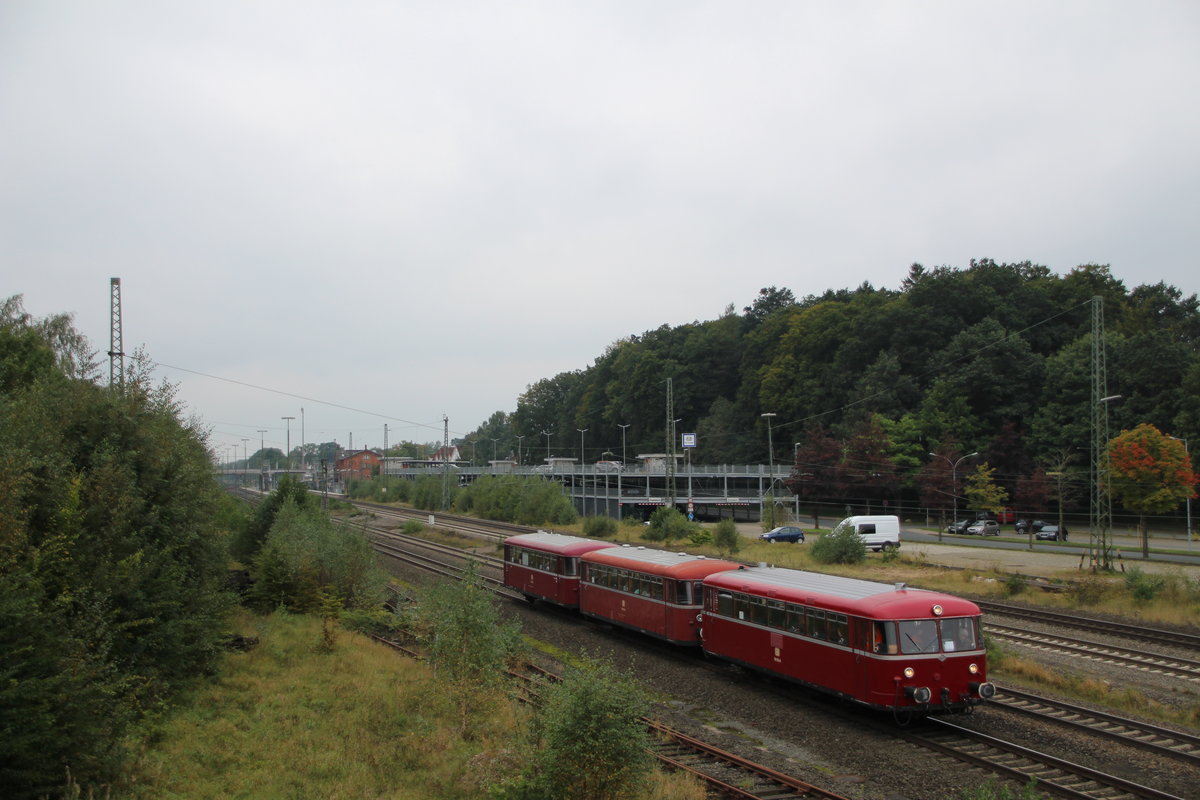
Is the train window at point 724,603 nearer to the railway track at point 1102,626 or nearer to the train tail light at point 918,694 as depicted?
the train tail light at point 918,694

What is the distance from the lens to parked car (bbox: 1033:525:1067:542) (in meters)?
58.5

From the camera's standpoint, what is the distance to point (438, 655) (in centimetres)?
1662

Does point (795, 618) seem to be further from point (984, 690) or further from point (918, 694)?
point (984, 690)

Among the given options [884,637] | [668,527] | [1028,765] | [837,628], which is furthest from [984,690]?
[668,527]

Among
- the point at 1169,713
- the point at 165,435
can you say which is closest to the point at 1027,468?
the point at 1169,713

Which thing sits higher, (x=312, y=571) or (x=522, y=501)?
(x=312, y=571)

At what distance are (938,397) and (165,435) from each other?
6915cm

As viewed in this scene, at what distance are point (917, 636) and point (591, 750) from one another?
302 inches

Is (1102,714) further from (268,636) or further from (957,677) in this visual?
(268,636)

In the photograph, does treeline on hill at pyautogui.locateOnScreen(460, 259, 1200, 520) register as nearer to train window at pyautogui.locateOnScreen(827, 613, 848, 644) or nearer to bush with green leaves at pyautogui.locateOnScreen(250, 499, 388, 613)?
train window at pyautogui.locateOnScreen(827, 613, 848, 644)

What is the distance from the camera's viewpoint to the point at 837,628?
640 inches

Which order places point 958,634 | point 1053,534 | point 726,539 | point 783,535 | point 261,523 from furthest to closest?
point 1053,534, point 783,535, point 726,539, point 261,523, point 958,634

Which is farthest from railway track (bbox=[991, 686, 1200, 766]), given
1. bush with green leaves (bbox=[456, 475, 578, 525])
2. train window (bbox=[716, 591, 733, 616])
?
bush with green leaves (bbox=[456, 475, 578, 525])

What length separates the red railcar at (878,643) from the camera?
15211 mm
